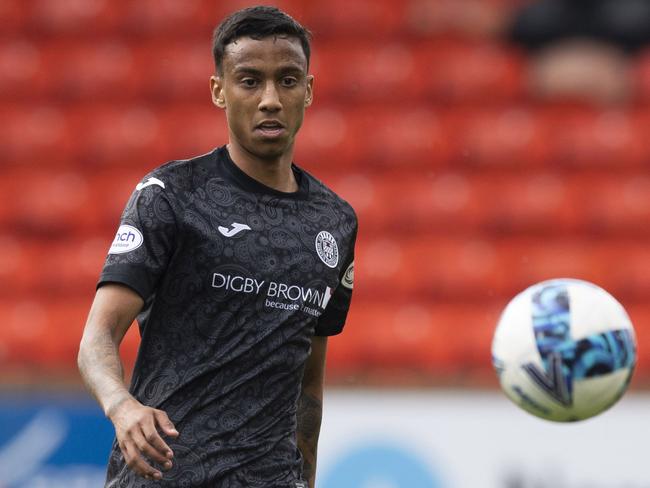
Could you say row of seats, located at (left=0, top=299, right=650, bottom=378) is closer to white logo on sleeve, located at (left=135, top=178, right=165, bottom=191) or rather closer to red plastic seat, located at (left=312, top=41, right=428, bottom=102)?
red plastic seat, located at (left=312, top=41, right=428, bottom=102)

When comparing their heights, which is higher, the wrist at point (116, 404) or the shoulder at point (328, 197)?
the shoulder at point (328, 197)

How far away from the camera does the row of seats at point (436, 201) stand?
32.1ft

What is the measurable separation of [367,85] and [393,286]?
2788 millimetres

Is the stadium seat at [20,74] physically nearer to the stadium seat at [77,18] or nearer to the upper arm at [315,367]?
the stadium seat at [77,18]

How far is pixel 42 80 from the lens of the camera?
11555 millimetres

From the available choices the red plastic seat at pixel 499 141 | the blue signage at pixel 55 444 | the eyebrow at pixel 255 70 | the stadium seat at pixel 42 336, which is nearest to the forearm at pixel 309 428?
the eyebrow at pixel 255 70

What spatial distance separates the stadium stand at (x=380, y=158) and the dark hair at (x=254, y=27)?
4457 mm

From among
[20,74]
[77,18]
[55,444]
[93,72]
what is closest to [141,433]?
[55,444]

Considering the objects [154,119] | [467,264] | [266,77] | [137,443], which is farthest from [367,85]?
[137,443]

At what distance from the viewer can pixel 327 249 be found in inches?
140

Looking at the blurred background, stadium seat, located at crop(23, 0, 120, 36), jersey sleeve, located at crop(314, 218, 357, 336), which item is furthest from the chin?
stadium seat, located at crop(23, 0, 120, 36)

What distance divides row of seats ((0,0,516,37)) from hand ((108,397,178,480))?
9090 mm

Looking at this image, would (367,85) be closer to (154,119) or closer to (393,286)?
(154,119)

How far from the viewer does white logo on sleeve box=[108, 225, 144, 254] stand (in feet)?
10.5
